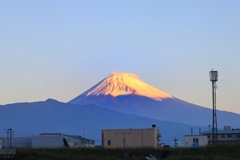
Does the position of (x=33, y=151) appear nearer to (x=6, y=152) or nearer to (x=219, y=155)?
(x=6, y=152)

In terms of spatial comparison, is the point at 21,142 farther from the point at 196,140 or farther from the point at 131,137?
the point at 196,140

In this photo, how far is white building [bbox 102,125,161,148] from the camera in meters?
80.4

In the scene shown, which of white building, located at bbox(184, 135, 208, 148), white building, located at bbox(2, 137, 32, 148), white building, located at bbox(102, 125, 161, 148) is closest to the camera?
white building, located at bbox(102, 125, 161, 148)

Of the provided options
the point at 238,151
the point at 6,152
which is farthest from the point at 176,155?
the point at 6,152

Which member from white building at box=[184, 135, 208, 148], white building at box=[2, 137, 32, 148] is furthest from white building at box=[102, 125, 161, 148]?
white building at box=[2, 137, 32, 148]

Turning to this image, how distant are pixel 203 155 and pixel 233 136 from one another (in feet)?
131

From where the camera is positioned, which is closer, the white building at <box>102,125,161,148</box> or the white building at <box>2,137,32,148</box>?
the white building at <box>102,125,161,148</box>

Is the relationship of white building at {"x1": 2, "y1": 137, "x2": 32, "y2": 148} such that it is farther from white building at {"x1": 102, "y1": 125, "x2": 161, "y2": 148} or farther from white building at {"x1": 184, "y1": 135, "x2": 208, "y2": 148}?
white building at {"x1": 184, "y1": 135, "x2": 208, "y2": 148}

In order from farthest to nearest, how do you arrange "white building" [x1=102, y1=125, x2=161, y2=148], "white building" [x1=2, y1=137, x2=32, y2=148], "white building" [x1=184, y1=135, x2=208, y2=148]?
1. "white building" [x1=2, y1=137, x2=32, y2=148]
2. "white building" [x1=184, y1=135, x2=208, y2=148]
3. "white building" [x1=102, y1=125, x2=161, y2=148]

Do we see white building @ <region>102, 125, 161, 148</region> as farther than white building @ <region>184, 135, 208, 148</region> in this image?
No

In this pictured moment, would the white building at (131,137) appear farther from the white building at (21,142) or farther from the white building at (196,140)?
the white building at (21,142)

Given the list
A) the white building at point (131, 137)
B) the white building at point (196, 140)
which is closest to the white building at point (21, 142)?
the white building at point (131, 137)

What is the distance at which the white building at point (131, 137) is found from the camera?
264 ft

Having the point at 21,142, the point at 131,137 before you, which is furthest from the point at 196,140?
the point at 21,142
